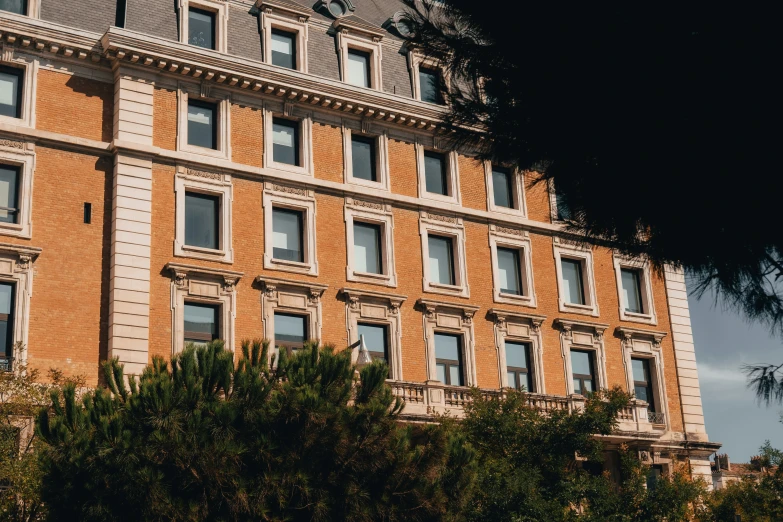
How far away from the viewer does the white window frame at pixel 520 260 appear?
35.9 metres

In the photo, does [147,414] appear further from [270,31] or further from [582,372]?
[582,372]

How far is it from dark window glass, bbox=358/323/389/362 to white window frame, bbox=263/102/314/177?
17.1ft

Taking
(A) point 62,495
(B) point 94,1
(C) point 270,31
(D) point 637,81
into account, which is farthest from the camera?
(C) point 270,31

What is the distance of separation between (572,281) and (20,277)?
19300mm

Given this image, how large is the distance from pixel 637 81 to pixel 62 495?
13374mm

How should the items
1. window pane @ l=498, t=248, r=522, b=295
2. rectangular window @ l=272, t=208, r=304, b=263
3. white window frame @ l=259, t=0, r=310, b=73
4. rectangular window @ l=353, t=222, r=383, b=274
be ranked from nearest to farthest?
rectangular window @ l=272, t=208, r=304, b=263, rectangular window @ l=353, t=222, r=383, b=274, white window frame @ l=259, t=0, r=310, b=73, window pane @ l=498, t=248, r=522, b=295

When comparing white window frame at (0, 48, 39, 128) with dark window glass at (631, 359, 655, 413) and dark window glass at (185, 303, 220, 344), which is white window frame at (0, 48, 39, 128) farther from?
dark window glass at (631, 359, 655, 413)

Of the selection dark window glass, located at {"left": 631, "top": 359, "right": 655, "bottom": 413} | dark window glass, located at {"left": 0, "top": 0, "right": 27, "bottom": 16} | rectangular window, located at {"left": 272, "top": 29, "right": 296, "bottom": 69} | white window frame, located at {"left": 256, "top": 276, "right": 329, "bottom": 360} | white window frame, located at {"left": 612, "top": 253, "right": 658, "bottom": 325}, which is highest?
rectangular window, located at {"left": 272, "top": 29, "right": 296, "bottom": 69}

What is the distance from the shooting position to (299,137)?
112ft

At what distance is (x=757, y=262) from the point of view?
12.2 m

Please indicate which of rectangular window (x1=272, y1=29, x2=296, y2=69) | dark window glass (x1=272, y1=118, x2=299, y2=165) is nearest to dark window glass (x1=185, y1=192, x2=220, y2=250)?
dark window glass (x1=272, y1=118, x2=299, y2=165)

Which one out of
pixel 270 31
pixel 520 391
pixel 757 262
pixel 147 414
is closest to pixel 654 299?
pixel 520 391

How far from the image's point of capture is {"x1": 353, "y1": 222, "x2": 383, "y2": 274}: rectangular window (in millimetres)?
33938

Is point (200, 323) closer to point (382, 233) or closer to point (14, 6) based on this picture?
point (382, 233)
